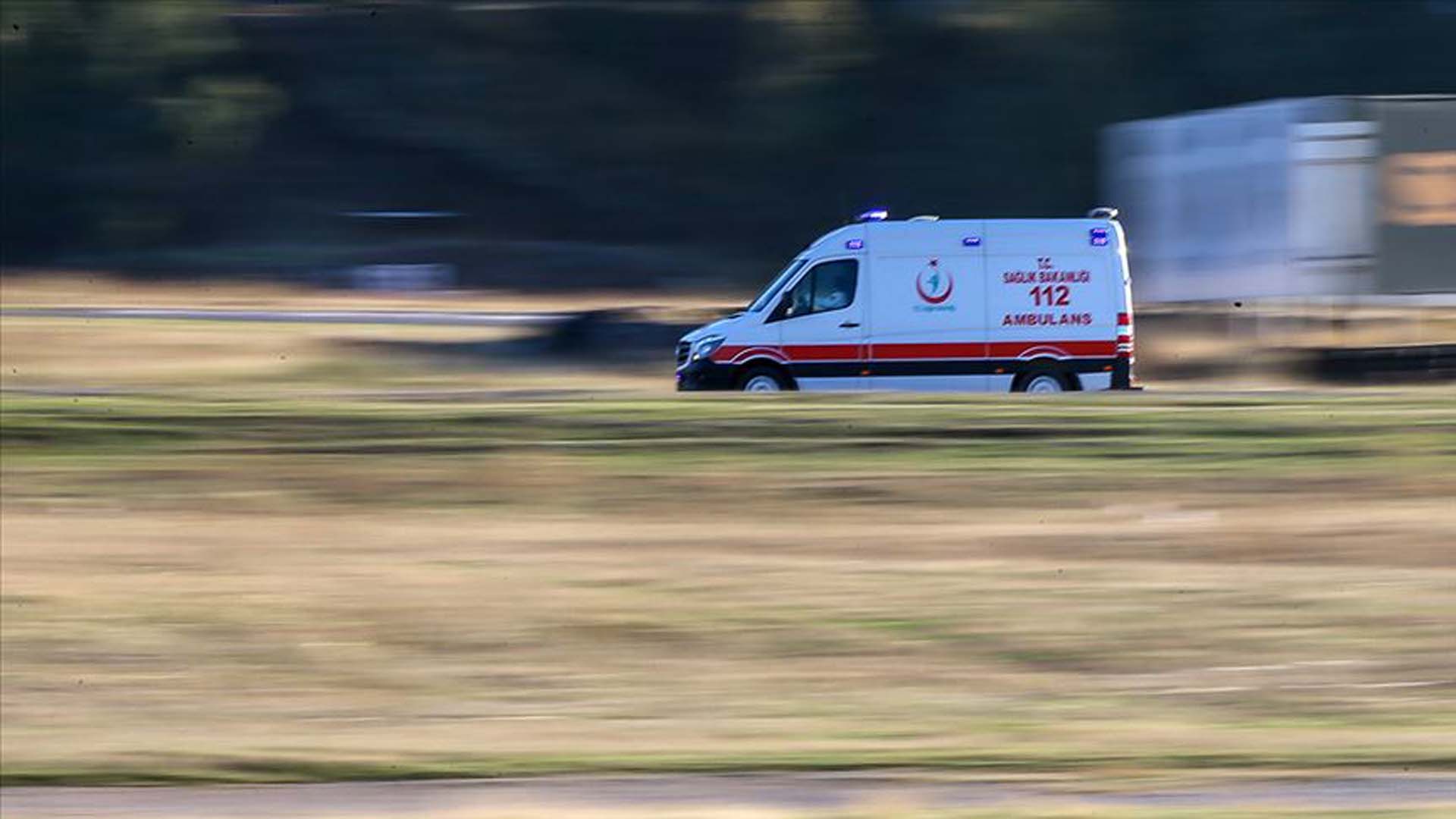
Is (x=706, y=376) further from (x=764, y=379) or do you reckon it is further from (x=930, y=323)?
(x=930, y=323)

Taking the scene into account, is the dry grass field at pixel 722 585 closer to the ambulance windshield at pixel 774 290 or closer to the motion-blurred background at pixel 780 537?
the motion-blurred background at pixel 780 537

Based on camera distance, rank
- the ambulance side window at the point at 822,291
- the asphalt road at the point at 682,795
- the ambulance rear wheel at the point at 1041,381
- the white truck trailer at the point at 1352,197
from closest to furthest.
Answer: the asphalt road at the point at 682,795
the ambulance rear wheel at the point at 1041,381
the ambulance side window at the point at 822,291
the white truck trailer at the point at 1352,197

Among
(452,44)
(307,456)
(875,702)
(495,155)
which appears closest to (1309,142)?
(307,456)

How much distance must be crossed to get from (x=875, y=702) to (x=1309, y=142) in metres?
16.7

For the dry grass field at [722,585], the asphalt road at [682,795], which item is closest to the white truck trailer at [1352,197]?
the dry grass field at [722,585]

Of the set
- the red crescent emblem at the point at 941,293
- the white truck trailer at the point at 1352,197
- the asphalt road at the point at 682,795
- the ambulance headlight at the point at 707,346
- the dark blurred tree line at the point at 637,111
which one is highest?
the dark blurred tree line at the point at 637,111

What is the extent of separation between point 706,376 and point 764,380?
585mm

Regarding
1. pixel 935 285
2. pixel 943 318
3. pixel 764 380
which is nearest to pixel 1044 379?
pixel 943 318

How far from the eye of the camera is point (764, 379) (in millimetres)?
20344

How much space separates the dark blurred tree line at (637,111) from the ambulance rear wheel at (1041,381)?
25.7 meters

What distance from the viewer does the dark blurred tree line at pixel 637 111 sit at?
48031mm

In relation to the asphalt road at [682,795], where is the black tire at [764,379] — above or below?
above

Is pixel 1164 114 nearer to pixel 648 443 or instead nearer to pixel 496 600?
pixel 648 443

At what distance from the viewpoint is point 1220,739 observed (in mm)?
8758
